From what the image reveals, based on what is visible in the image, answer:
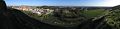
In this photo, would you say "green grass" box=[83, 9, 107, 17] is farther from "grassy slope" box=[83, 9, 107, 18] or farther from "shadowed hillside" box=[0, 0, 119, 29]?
"shadowed hillside" box=[0, 0, 119, 29]

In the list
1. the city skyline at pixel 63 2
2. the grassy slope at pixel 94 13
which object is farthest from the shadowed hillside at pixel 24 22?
the city skyline at pixel 63 2

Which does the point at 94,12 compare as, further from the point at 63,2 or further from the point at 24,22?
the point at 24,22

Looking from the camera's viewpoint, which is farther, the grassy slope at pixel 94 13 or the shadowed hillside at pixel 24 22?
the grassy slope at pixel 94 13

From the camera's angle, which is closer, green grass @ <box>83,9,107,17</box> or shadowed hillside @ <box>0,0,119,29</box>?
shadowed hillside @ <box>0,0,119,29</box>

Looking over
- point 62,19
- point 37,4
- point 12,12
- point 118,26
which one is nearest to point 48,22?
point 62,19

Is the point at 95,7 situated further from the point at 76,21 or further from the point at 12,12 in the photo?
the point at 12,12

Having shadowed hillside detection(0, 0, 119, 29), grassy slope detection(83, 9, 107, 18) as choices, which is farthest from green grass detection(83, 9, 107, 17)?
shadowed hillside detection(0, 0, 119, 29)

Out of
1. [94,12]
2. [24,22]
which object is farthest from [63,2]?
[24,22]

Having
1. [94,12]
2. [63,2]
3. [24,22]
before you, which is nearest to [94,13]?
[94,12]

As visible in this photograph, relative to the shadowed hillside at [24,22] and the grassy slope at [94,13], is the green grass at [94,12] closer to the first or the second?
the grassy slope at [94,13]

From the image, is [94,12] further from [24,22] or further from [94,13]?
[24,22]

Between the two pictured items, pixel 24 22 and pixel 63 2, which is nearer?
pixel 24 22
